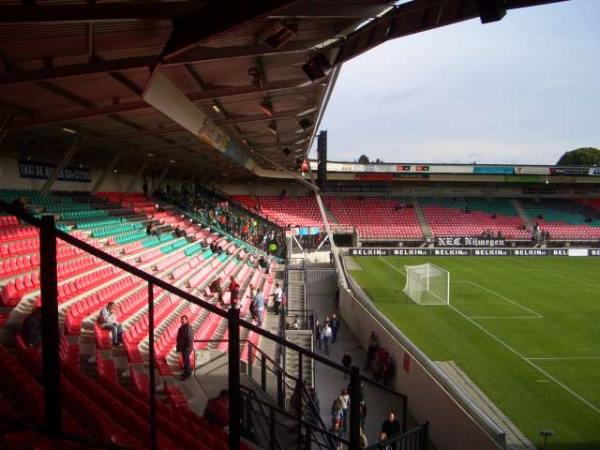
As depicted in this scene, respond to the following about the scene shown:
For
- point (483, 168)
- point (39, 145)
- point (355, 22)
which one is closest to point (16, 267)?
point (39, 145)

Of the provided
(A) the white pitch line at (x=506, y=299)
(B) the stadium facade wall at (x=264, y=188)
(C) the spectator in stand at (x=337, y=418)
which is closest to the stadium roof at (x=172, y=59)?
(C) the spectator in stand at (x=337, y=418)

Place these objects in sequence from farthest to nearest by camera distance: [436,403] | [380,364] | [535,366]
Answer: [535,366] → [380,364] → [436,403]

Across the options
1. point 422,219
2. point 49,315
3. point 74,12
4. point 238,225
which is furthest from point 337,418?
point 422,219

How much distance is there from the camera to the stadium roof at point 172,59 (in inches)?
211

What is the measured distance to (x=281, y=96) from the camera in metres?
12.5

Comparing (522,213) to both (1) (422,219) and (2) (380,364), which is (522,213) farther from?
(2) (380,364)

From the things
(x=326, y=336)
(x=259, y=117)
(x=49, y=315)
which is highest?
(x=259, y=117)

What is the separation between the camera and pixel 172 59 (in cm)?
669

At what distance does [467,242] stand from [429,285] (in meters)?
20.2

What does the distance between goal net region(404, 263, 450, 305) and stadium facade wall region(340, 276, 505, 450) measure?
646 cm

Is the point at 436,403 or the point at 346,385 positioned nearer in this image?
the point at 436,403

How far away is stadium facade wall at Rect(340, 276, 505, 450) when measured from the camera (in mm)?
8484

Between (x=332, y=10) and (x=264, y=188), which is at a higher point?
(x=332, y=10)

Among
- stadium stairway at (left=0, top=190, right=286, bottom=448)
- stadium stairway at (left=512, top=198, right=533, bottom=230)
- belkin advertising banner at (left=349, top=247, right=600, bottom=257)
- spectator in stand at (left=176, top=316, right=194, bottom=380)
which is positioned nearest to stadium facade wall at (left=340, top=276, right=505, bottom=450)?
stadium stairway at (left=0, top=190, right=286, bottom=448)
